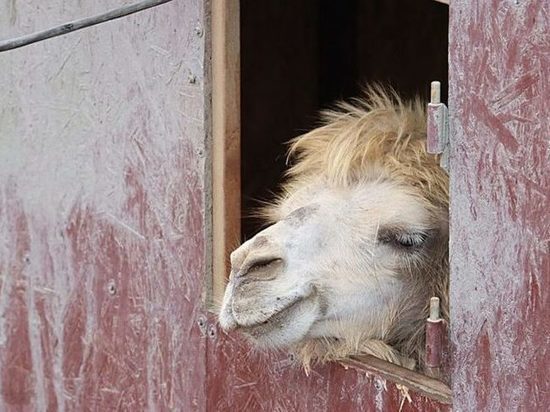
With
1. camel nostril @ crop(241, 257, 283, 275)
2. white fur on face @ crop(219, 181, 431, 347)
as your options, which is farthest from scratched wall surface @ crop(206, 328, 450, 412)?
camel nostril @ crop(241, 257, 283, 275)

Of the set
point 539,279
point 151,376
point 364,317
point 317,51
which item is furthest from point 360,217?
point 317,51

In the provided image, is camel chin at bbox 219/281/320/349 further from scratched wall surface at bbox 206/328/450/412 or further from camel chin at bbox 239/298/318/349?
scratched wall surface at bbox 206/328/450/412

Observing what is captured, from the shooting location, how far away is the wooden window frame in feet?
8.29

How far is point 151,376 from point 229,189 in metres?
0.61

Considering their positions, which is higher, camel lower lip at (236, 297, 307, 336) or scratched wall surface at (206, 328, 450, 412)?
camel lower lip at (236, 297, 307, 336)

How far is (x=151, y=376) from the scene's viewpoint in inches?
113

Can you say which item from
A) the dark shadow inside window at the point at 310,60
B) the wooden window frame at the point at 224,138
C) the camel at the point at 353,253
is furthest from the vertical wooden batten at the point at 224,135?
the dark shadow inside window at the point at 310,60

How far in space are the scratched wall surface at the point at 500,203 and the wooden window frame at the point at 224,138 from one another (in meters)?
0.76

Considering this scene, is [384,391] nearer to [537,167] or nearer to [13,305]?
[537,167]

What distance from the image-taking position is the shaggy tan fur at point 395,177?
2.36m

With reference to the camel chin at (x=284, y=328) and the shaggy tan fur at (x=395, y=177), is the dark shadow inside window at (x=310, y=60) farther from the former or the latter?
the camel chin at (x=284, y=328)

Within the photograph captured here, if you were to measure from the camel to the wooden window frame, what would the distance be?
134 millimetres

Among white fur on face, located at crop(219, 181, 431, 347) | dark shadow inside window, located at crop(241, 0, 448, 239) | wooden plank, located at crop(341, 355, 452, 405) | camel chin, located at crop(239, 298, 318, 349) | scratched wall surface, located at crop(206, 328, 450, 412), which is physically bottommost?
scratched wall surface, located at crop(206, 328, 450, 412)

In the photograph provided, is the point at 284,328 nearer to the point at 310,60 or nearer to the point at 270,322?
the point at 270,322
